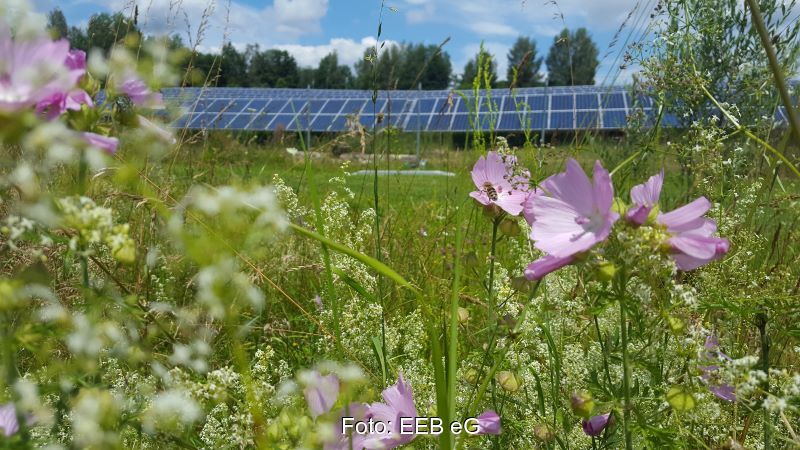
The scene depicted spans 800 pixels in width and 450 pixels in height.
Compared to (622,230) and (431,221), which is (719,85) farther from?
(622,230)

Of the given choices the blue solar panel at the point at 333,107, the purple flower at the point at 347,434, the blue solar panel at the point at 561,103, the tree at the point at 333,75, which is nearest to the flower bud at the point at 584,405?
the purple flower at the point at 347,434

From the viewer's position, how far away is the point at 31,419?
82 cm

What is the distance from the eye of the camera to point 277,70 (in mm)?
48062

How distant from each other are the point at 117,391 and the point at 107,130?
60 cm

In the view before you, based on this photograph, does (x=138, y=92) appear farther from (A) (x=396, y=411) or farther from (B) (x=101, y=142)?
(A) (x=396, y=411)

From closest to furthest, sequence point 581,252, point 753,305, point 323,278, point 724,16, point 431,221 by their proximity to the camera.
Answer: point 581,252 < point 753,305 < point 323,278 < point 431,221 < point 724,16

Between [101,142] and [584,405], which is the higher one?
[101,142]

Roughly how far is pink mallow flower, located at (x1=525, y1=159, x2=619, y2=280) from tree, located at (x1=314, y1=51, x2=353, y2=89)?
44396 millimetres

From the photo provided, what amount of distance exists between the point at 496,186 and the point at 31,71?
0.89 m

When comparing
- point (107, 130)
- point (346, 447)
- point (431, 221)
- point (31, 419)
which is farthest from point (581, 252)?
point (431, 221)

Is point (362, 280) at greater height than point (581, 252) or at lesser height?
lesser

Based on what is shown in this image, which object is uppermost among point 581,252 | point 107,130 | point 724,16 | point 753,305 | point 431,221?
point 724,16

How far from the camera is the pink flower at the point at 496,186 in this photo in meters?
1.27

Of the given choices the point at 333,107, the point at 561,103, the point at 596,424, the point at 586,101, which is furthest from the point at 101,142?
the point at 333,107
